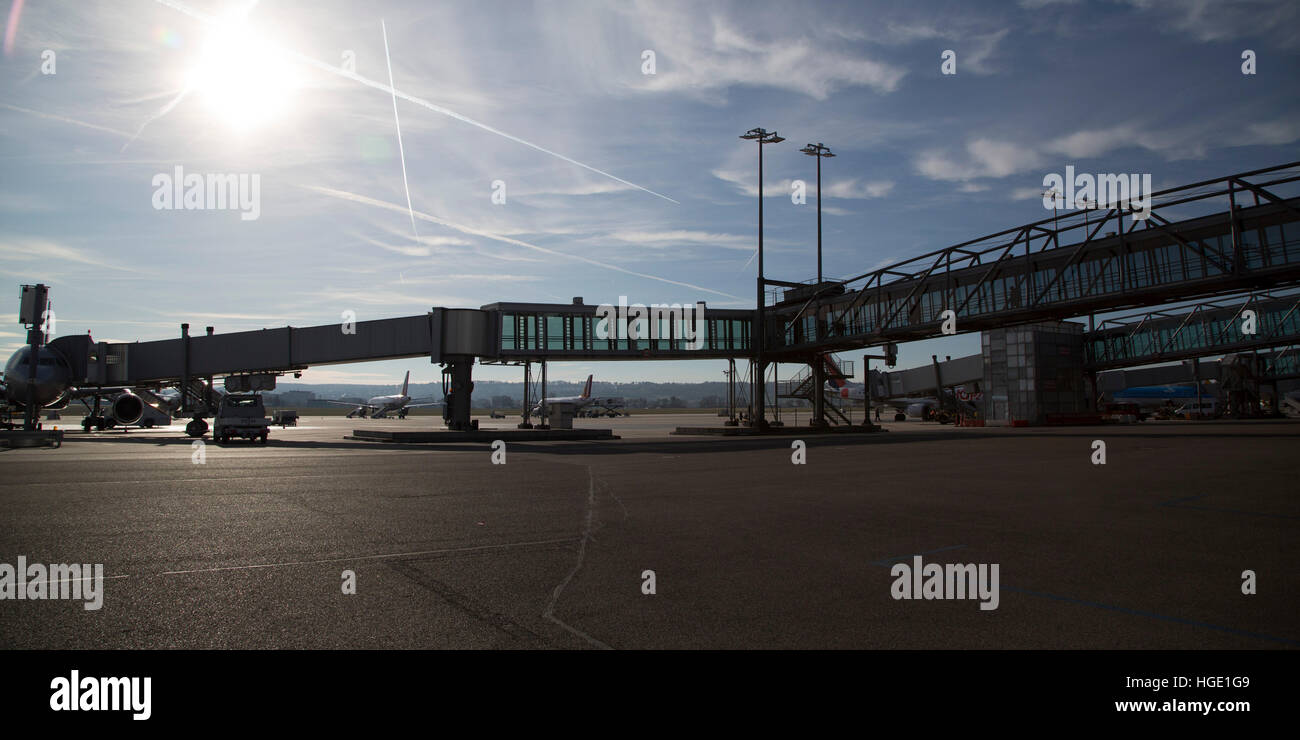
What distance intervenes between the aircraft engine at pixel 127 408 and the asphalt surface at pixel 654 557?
36931mm

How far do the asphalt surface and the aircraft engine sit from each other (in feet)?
121

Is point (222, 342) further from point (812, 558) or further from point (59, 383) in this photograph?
point (812, 558)

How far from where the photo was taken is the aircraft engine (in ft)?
162

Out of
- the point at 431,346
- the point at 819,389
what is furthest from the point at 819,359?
the point at 431,346

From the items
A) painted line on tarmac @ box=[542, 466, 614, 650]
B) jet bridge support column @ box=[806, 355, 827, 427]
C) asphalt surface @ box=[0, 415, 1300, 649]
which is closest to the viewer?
painted line on tarmac @ box=[542, 466, 614, 650]

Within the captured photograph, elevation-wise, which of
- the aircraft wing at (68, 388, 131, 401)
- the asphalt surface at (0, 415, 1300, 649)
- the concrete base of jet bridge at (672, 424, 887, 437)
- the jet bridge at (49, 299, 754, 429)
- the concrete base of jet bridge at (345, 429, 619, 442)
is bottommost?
the concrete base of jet bridge at (672, 424, 887, 437)

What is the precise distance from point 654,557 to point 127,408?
55.3 metres

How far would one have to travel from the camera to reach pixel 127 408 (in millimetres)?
49781

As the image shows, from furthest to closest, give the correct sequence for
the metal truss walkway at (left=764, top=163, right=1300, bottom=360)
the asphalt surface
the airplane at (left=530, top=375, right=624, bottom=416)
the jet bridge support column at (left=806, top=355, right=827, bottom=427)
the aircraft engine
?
1. the airplane at (left=530, top=375, right=624, bottom=416)
2. the jet bridge support column at (left=806, top=355, right=827, bottom=427)
3. the aircraft engine
4. the metal truss walkway at (left=764, top=163, right=1300, bottom=360)
5. the asphalt surface

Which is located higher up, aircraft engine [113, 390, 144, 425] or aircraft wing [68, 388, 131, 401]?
aircraft wing [68, 388, 131, 401]

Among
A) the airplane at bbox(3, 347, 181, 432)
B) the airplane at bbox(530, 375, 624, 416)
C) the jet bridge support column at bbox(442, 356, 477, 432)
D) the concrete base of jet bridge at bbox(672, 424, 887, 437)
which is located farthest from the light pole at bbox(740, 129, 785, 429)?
the airplane at bbox(530, 375, 624, 416)

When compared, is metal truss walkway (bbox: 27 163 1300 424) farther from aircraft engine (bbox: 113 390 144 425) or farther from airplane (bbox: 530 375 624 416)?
airplane (bbox: 530 375 624 416)
